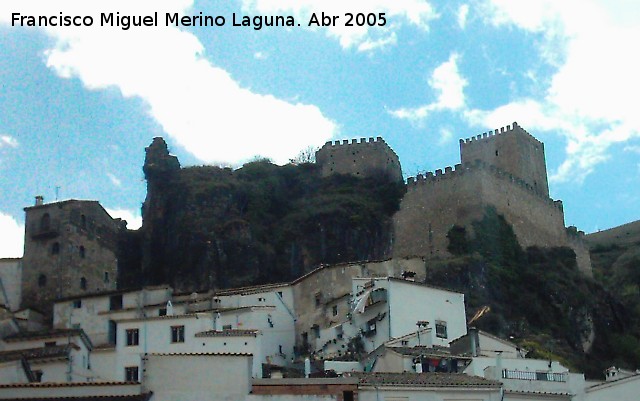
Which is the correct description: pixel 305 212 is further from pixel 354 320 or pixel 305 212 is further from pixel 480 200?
pixel 354 320

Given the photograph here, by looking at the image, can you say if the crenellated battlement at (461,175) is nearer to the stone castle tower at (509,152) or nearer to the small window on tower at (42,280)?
the stone castle tower at (509,152)

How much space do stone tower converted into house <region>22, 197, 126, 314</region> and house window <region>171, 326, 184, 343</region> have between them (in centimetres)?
1502

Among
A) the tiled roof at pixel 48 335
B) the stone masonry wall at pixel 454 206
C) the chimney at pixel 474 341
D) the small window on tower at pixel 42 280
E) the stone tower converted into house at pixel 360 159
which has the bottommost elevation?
the chimney at pixel 474 341

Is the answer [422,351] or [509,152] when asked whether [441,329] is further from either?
[509,152]

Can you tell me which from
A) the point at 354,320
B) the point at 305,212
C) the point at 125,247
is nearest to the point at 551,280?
the point at 305,212

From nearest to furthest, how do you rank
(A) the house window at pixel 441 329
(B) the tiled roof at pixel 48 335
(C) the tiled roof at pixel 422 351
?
(C) the tiled roof at pixel 422 351 < (A) the house window at pixel 441 329 < (B) the tiled roof at pixel 48 335

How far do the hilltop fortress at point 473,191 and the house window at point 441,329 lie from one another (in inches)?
752

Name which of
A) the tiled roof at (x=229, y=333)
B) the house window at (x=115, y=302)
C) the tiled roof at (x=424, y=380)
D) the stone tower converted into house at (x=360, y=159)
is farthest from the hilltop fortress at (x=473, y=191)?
the tiled roof at (x=424, y=380)

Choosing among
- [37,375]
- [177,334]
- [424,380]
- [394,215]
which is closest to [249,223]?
[394,215]

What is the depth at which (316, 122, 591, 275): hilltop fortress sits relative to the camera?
6606cm

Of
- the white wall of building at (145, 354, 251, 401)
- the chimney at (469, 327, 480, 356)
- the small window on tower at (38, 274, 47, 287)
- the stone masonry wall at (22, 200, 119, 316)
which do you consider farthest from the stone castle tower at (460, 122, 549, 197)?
the white wall of building at (145, 354, 251, 401)

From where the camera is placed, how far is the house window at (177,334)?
4056 cm

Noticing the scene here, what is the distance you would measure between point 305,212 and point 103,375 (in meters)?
28.8

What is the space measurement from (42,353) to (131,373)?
4.45 m
